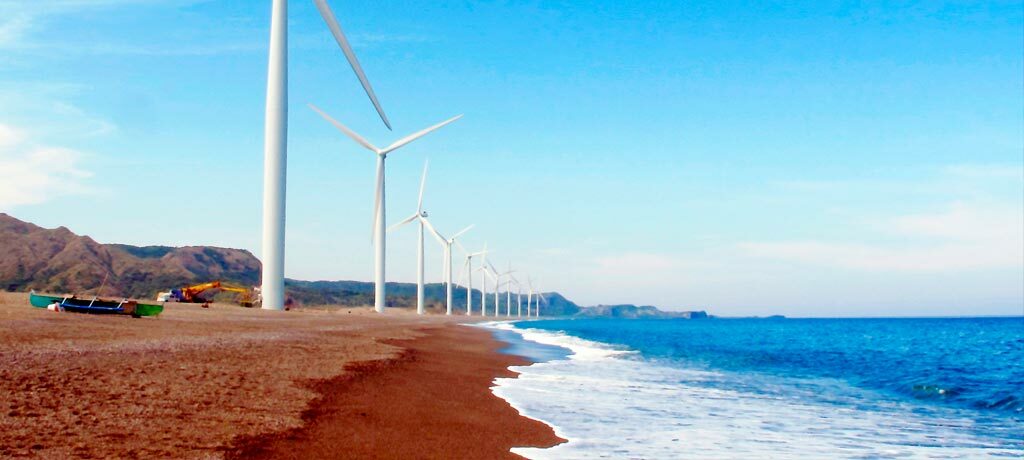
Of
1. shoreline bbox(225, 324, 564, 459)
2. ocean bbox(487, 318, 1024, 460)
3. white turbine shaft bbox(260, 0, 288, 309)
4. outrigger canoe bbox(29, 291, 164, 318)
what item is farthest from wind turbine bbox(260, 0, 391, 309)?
shoreline bbox(225, 324, 564, 459)

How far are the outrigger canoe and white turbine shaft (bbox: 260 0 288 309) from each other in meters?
7.14

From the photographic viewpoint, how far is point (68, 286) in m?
168

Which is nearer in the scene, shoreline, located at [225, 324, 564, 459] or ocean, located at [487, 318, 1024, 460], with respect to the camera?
shoreline, located at [225, 324, 564, 459]

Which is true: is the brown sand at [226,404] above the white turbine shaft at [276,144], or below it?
below

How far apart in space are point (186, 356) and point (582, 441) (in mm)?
11764

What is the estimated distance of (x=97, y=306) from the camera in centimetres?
4112

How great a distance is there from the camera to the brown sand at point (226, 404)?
36.3 ft

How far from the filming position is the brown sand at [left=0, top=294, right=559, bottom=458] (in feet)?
36.3

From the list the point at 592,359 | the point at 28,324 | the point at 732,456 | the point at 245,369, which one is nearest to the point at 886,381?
the point at 592,359

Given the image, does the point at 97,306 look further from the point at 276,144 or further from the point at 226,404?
the point at 226,404

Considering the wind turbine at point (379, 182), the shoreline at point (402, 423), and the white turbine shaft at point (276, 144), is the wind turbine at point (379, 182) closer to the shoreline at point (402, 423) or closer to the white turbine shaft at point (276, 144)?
the white turbine shaft at point (276, 144)

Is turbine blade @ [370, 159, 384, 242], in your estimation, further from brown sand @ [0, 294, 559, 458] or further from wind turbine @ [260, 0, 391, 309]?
brown sand @ [0, 294, 559, 458]

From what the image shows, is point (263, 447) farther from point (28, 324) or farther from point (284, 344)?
point (28, 324)

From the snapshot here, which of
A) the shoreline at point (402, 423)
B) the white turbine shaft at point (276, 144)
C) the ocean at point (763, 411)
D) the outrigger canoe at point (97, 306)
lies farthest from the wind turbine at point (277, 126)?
the shoreline at point (402, 423)
